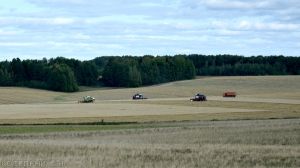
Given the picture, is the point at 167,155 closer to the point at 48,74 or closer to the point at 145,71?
the point at 48,74

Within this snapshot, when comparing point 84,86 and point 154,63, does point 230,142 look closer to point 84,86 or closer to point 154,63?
point 84,86

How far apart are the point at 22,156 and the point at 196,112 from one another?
41.3m

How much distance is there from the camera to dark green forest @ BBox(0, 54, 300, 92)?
134875 millimetres

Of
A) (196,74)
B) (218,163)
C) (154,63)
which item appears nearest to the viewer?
(218,163)

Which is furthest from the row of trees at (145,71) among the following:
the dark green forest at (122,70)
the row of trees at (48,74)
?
the row of trees at (48,74)

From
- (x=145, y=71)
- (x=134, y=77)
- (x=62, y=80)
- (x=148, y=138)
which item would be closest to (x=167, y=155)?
(x=148, y=138)

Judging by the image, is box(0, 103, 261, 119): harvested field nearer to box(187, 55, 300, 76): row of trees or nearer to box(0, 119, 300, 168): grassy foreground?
box(0, 119, 300, 168): grassy foreground

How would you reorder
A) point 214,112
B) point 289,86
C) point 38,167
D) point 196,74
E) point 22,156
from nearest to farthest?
point 38,167 → point 22,156 → point 214,112 → point 289,86 → point 196,74

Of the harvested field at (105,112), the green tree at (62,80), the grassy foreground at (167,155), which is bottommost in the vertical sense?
the harvested field at (105,112)

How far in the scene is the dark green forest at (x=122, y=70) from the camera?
134875 mm

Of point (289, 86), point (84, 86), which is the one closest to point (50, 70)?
point (84, 86)

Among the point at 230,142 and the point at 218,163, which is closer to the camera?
the point at 218,163

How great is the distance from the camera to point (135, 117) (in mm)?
56625

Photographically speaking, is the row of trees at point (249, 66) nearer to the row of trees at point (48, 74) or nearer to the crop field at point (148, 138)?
the row of trees at point (48, 74)
